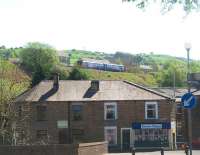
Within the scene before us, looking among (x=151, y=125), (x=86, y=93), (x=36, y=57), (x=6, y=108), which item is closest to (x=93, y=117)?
(x=86, y=93)

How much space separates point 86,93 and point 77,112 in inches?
103

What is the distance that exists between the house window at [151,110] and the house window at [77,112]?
754 centimetres

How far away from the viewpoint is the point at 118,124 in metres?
64.8

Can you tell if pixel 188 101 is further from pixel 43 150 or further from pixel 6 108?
pixel 6 108

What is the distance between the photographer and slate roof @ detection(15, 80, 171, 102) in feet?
212

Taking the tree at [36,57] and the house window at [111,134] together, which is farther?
the tree at [36,57]

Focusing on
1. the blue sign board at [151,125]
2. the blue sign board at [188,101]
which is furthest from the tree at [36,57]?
the blue sign board at [188,101]

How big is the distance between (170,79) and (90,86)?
3607 inches

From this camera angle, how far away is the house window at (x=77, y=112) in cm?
6450

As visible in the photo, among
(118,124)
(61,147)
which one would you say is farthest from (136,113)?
(61,147)

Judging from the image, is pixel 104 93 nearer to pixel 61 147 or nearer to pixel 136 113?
pixel 136 113

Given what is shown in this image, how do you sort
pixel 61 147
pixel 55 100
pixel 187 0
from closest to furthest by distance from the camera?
pixel 187 0, pixel 61 147, pixel 55 100

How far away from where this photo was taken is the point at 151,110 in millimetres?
65438

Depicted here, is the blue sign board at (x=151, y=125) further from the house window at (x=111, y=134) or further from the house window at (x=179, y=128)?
the house window at (x=179, y=128)
